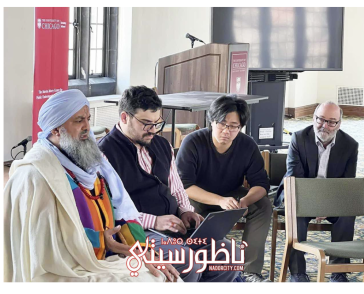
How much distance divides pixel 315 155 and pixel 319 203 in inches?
21.3

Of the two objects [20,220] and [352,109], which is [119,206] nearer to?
[20,220]

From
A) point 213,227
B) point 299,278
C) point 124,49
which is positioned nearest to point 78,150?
point 213,227

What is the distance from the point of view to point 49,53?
5500mm

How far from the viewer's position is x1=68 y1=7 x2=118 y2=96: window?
25.5 ft

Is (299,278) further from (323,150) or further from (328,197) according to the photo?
(323,150)

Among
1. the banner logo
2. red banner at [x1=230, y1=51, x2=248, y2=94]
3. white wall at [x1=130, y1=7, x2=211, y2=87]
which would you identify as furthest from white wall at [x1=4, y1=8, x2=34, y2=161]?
red banner at [x1=230, y1=51, x2=248, y2=94]

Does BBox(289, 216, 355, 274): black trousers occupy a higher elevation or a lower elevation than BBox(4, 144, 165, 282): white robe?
lower

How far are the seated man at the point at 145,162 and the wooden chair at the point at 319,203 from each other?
47cm

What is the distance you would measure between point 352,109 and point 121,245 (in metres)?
11.0

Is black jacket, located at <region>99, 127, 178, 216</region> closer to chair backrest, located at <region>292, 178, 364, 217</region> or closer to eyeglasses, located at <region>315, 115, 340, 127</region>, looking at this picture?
chair backrest, located at <region>292, 178, 364, 217</region>

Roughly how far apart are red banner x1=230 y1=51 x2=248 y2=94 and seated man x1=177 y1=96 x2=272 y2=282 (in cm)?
159

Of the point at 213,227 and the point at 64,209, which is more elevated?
the point at 64,209

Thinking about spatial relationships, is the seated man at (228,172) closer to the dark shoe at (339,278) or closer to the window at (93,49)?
the dark shoe at (339,278)

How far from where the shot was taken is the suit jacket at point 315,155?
4086mm
